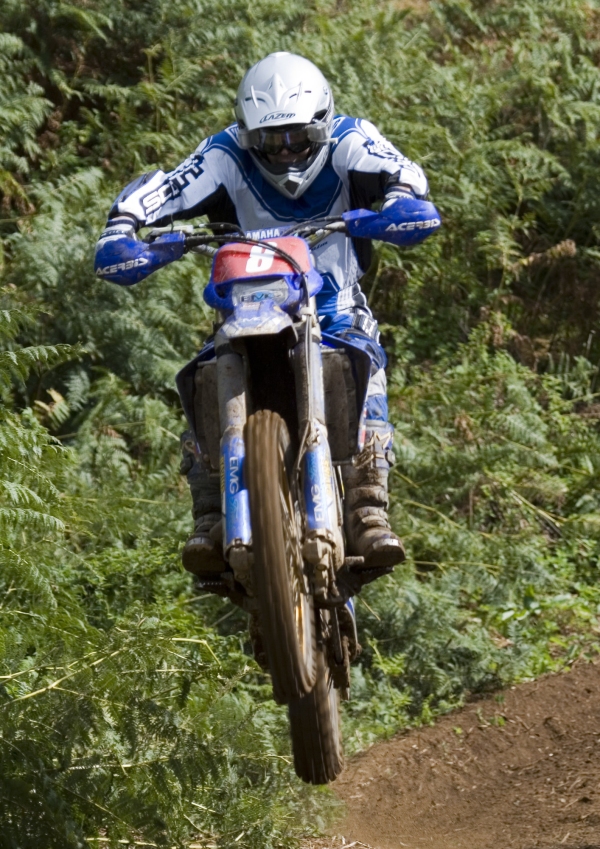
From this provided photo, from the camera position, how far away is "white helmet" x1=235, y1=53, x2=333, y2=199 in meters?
5.59

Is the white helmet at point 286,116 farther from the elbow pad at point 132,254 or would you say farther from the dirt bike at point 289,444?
the elbow pad at point 132,254

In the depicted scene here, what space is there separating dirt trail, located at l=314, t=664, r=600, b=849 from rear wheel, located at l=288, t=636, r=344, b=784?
1.08m

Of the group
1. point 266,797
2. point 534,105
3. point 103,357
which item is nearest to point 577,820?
point 266,797

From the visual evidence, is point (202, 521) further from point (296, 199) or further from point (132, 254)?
point (296, 199)

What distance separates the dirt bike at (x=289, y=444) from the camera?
445cm

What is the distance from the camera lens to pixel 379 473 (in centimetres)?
550

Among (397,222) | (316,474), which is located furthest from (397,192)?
(316,474)

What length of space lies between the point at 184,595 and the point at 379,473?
111 inches

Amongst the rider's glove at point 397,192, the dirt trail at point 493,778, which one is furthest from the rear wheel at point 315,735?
the rider's glove at point 397,192

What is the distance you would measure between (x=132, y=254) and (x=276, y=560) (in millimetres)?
1779

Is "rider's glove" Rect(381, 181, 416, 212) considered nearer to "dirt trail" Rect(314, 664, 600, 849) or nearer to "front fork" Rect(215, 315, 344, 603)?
"front fork" Rect(215, 315, 344, 603)

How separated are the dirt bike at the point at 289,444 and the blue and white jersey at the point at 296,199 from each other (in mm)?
525

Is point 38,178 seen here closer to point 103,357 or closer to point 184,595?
point 103,357

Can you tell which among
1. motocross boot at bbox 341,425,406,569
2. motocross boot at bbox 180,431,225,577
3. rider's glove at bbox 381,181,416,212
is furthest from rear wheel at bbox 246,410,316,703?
rider's glove at bbox 381,181,416,212
